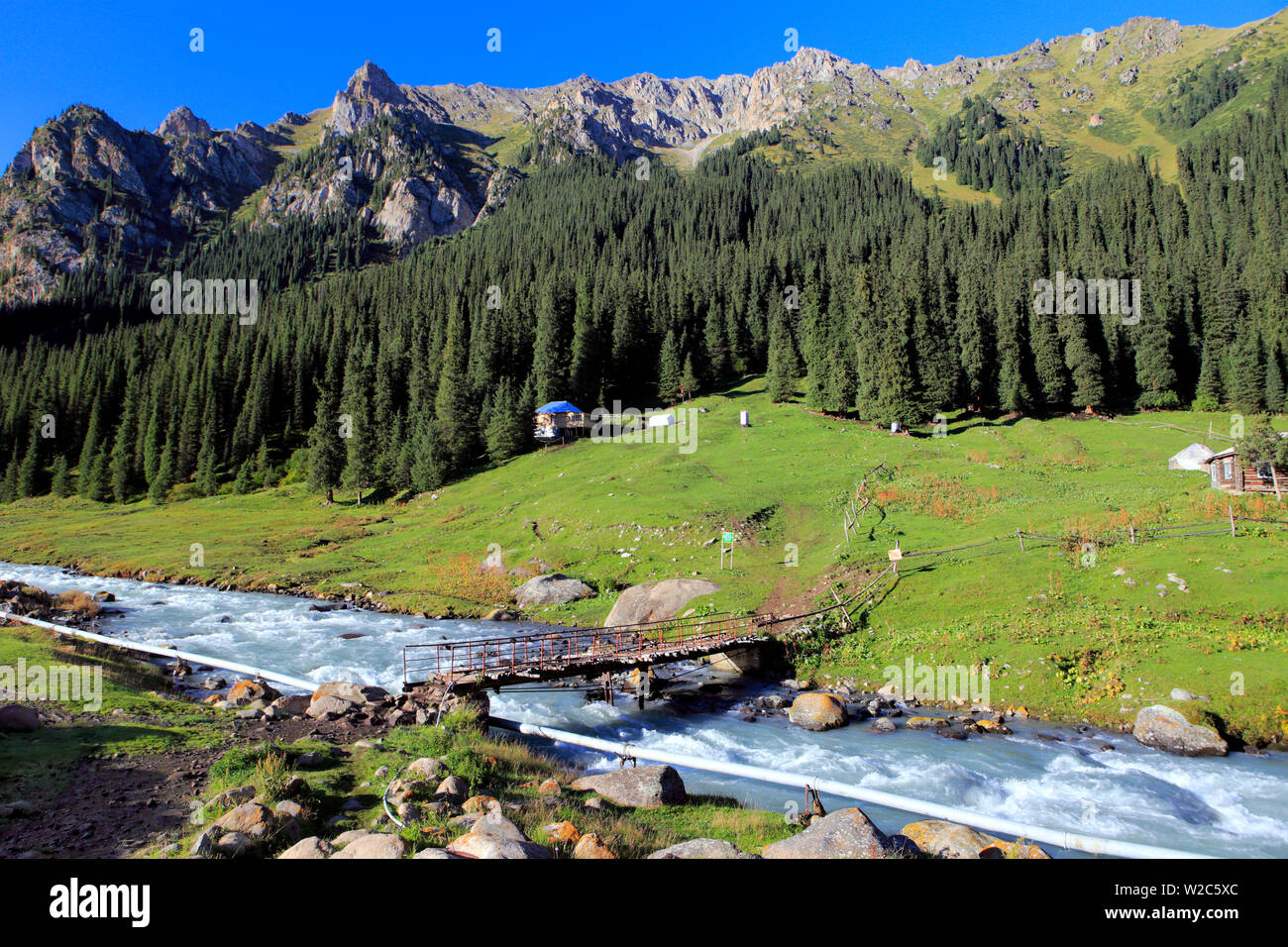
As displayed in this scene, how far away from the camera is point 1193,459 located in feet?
162

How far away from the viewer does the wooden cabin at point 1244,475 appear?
120ft

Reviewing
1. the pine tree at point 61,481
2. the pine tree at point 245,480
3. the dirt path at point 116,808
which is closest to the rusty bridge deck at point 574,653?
the dirt path at point 116,808

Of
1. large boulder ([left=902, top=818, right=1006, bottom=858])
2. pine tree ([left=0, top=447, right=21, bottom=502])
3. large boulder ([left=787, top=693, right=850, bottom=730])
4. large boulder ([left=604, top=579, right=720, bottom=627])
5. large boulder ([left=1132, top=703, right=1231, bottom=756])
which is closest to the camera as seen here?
large boulder ([left=902, top=818, right=1006, bottom=858])

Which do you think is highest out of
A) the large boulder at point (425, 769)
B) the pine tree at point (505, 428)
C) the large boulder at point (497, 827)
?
the pine tree at point (505, 428)

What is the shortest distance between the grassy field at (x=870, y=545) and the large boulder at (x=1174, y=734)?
1.07 metres

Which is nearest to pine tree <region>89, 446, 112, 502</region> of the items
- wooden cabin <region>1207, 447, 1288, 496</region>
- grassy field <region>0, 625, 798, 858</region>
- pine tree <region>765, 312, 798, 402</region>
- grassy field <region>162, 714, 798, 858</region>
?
pine tree <region>765, 312, 798, 402</region>

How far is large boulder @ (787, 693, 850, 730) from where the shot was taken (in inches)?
864

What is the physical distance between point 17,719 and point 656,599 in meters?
27.0

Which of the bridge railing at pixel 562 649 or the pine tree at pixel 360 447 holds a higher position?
the pine tree at pixel 360 447

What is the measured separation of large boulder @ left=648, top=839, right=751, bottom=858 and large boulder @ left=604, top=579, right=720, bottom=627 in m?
24.9

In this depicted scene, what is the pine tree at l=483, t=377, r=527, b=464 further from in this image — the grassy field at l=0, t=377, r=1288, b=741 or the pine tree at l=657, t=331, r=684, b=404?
the pine tree at l=657, t=331, r=684, b=404

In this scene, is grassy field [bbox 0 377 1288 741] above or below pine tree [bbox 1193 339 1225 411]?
below

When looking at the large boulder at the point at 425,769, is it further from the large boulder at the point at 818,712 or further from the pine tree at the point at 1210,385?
the pine tree at the point at 1210,385
